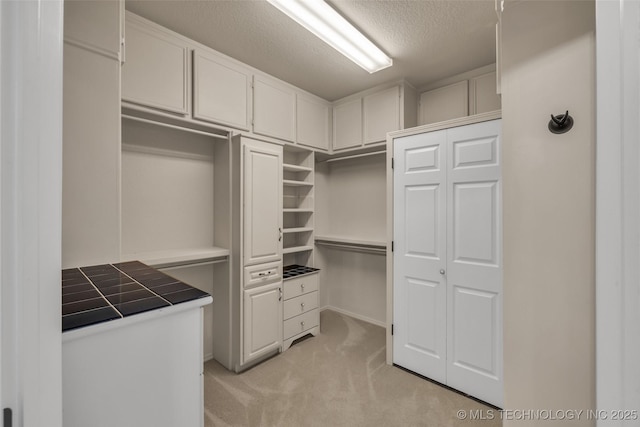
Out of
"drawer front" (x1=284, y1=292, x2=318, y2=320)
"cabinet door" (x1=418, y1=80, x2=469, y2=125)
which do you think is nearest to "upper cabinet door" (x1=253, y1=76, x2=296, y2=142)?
"cabinet door" (x1=418, y1=80, x2=469, y2=125)

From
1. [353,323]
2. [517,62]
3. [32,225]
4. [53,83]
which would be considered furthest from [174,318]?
[353,323]

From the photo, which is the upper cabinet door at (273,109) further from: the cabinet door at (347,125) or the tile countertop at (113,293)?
the tile countertop at (113,293)

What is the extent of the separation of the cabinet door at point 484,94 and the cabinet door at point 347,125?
1.10 meters

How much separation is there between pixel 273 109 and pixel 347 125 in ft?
3.02

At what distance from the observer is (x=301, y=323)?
9.10 ft

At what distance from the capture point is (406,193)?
224cm

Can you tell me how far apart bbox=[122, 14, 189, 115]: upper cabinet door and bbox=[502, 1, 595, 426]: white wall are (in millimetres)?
2032

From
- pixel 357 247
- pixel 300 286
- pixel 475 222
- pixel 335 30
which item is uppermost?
pixel 335 30

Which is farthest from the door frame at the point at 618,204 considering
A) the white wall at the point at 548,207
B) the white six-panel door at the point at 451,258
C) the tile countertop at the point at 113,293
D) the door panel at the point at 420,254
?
the door panel at the point at 420,254

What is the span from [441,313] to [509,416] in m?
0.98

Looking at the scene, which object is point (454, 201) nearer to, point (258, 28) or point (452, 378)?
point (452, 378)

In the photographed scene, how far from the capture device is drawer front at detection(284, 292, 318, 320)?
2653 millimetres

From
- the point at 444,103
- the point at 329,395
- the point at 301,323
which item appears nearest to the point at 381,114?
the point at 444,103

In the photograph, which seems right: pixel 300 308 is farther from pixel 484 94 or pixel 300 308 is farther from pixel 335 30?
pixel 484 94
